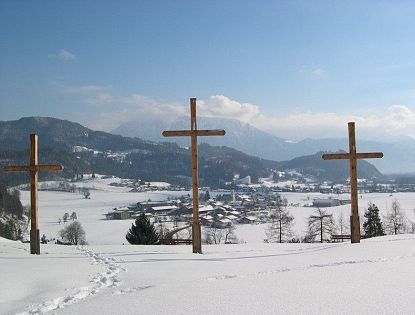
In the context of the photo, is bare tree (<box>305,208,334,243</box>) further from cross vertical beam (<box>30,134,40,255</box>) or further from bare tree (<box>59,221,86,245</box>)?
bare tree (<box>59,221,86,245</box>)

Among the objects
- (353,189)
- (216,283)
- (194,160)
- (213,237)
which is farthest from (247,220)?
(216,283)

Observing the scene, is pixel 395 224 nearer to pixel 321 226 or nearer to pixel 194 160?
pixel 321 226

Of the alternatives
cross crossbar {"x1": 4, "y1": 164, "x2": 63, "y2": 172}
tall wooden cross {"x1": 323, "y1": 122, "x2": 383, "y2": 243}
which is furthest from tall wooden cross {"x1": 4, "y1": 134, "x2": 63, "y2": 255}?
tall wooden cross {"x1": 323, "y1": 122, "x2": 383, "y2": 243}

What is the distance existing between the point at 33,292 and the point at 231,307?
3672 millimetres

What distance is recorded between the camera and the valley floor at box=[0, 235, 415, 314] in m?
6.04

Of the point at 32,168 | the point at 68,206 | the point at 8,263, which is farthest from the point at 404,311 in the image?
the point at 68,206

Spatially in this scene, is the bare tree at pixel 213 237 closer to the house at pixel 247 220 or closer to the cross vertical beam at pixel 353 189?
the house at pixel 247 220

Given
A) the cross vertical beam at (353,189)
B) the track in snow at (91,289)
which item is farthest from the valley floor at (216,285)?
the cross vertical beam at (353,189)

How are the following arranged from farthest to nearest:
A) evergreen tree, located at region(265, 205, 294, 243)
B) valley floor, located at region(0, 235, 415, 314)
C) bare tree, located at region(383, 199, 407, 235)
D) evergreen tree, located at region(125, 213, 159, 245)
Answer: bare tree, located at region(383, 199, 407, 235)
evergreen tree, located at region(265, 205, 294, 243)
evergreen tree, located at region(125, 213, 159, 245)
valley floor, located at region(0, 235, 415, 314)

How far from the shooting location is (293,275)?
850 centimetres

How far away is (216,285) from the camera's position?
7609mm

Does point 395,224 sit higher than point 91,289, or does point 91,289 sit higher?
point 91,289

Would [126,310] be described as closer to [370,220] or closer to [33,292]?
[33,292]

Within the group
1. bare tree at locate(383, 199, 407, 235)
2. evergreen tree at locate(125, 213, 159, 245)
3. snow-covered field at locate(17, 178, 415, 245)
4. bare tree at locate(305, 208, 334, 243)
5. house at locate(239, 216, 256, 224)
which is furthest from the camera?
house at locate(239, 216, 256, 224)
